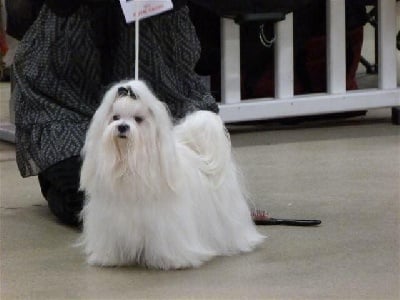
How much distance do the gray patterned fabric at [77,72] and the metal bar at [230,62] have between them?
4.40 feet

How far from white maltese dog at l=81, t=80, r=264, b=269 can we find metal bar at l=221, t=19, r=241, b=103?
189 cm

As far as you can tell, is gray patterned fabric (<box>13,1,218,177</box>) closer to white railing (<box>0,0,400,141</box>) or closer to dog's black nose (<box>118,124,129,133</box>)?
dog's black nose (<box>118,124,129,133</box>)

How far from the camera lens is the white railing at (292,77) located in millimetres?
4879

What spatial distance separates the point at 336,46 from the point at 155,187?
8.02 ft

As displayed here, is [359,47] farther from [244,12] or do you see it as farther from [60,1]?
[60,1]

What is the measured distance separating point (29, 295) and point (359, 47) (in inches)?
120

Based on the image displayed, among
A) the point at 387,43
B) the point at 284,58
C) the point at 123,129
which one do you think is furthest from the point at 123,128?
the point at 387,43

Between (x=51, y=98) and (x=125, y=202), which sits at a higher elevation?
(x=51, y=98)

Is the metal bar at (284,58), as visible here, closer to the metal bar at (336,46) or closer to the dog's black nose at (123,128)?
the metal bar at (336,46)

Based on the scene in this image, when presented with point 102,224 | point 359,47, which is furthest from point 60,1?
point 359,47

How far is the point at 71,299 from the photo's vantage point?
8.59 ft

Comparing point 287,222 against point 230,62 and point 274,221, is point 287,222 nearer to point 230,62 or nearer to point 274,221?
point 274,221

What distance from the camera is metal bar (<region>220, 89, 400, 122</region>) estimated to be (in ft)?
16.1

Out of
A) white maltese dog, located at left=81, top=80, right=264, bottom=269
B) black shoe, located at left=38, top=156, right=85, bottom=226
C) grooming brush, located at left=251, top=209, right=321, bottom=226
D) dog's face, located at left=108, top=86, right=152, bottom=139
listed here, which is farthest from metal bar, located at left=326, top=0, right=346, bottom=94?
dog's face, located at left=108, top=86, right=152, bottom=139
